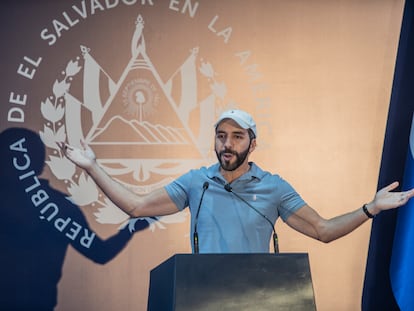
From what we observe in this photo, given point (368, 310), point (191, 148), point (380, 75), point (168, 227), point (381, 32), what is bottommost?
point (368, 310)

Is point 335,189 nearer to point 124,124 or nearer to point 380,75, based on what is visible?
point 380,75

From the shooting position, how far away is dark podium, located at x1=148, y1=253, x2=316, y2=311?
1702 mm

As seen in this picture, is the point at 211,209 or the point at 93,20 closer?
the point at 211,209

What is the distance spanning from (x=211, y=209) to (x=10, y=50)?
174 cm

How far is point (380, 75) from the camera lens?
360cm

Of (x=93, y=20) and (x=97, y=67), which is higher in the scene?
(x=93, y=20)

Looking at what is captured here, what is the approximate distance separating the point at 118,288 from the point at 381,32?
2236mm

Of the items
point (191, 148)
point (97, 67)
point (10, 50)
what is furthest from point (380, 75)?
point (10, 50)

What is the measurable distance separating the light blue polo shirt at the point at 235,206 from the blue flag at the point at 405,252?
30.5 inches

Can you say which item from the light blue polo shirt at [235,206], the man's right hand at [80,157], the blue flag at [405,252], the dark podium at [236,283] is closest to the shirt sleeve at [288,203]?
the light blue polo shirt at [235,206]

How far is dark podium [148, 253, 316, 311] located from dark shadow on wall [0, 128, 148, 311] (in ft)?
5.94

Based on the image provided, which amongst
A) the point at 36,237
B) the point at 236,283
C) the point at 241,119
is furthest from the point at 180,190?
the point at 236,283

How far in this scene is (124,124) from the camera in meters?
3.59

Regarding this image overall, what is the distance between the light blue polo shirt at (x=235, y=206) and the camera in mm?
2750
